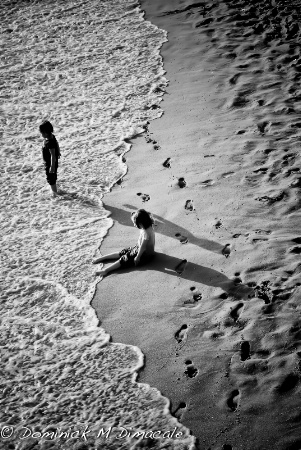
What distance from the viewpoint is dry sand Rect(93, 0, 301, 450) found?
4.87m

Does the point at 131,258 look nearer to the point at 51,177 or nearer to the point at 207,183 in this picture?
the point at 207,183

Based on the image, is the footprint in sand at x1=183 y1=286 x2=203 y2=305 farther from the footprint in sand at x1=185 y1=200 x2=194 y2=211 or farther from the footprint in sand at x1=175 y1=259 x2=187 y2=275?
the footprint in sand at x1=185 y1=200 x2=194 y2=211

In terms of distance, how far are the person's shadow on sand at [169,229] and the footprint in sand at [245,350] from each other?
160 centimetres

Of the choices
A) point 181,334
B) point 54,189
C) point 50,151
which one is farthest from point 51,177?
point 181,334

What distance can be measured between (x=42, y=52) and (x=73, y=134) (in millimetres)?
4786

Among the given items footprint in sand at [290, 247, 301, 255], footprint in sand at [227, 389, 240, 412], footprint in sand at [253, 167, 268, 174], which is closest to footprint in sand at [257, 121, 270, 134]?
footprint in sand at [253, 167, 268, 174]

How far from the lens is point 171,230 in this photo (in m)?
7.20

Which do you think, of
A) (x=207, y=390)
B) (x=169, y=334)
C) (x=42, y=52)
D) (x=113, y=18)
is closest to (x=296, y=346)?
(x=207, y=390)

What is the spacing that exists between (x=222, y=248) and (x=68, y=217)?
292 cm

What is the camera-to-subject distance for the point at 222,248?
661cm

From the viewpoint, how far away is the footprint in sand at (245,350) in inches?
203

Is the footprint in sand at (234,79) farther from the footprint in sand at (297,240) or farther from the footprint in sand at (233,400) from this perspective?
the footprint in sand at (233,400)

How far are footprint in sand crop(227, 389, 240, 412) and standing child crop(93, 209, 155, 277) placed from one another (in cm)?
236

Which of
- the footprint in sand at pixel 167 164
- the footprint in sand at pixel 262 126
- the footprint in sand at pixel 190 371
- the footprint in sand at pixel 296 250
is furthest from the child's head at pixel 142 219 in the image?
the footprint in sand at pixel 262 126
